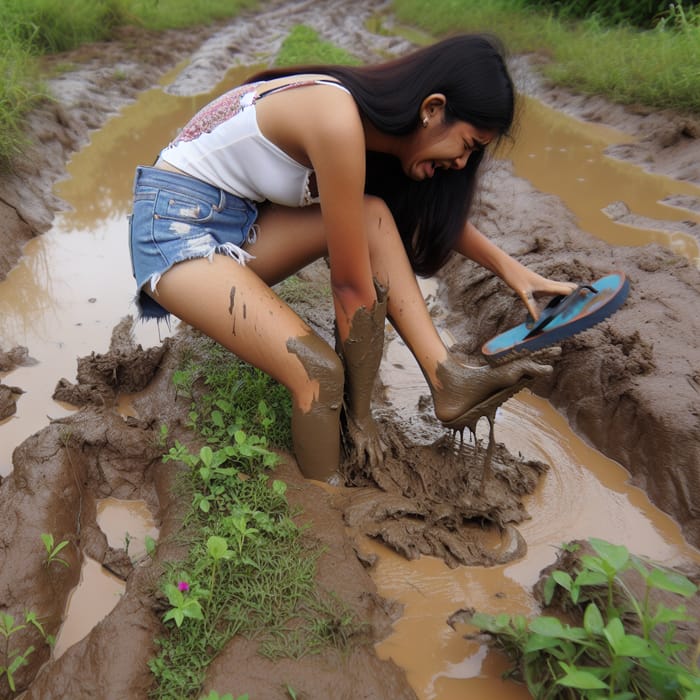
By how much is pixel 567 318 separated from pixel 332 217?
31.8 inches

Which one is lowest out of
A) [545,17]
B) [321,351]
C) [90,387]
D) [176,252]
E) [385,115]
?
[545,17]

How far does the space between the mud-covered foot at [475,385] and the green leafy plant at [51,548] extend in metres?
1.17

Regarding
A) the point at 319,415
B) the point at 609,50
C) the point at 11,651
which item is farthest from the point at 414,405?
the point at 609,50

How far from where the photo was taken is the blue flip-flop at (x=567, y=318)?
6.84 feet

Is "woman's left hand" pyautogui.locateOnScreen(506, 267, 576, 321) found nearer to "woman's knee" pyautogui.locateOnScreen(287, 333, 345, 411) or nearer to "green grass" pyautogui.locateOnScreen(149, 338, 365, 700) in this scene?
"woman's knee" pyautogui.locateOnScreen(287, 333, 345, 411)

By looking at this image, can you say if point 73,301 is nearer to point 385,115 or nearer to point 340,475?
point 340,475

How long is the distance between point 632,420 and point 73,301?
257cm

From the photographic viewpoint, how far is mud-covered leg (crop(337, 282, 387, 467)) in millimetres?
2143

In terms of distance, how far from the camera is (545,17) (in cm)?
986

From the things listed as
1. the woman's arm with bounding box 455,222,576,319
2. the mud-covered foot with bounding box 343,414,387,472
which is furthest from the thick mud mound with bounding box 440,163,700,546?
the mud-covered foot with bounding box 343,414,387,472

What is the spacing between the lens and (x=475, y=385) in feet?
7.23

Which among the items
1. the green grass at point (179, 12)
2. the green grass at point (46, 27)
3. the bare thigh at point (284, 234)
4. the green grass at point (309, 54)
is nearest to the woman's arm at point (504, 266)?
the bare thigh at point (284, 234)

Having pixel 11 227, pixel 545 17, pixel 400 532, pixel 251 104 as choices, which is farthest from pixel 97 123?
pixel 545 17

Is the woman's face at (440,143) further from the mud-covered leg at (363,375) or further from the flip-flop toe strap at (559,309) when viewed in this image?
the flip-flop toe strap at (559,309)
